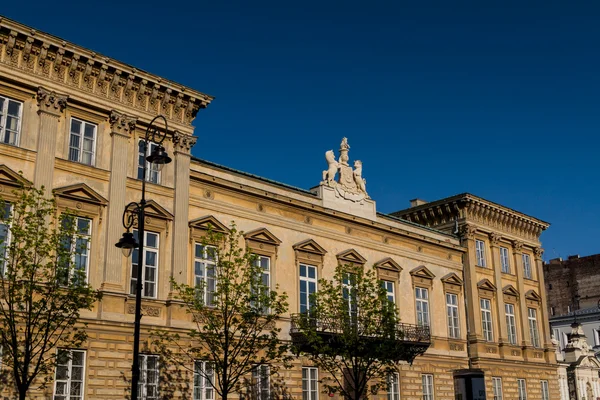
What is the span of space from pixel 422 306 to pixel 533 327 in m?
12.1

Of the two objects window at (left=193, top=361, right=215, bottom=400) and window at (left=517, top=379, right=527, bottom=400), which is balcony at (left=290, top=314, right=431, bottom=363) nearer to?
window at (left=193, top=361, right=215, bottom=400)

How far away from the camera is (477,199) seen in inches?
1766

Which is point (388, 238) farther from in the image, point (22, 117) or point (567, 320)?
point (567, 320)

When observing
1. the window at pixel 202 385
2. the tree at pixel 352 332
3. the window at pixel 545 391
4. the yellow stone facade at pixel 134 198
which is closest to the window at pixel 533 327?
the window at pixel 545 391

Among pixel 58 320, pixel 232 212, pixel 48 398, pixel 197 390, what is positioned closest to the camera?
pixel 58 320

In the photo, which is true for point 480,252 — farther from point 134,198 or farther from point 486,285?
point 134,198

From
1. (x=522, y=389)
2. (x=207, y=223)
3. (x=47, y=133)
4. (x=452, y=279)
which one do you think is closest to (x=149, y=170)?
(x=207, y=223)

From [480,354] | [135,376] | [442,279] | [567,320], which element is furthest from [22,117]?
[567,320]

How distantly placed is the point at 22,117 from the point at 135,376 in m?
11.9

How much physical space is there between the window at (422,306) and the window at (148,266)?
17621 mm

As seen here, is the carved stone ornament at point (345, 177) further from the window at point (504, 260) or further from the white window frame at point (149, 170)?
the window at point (504, 260)

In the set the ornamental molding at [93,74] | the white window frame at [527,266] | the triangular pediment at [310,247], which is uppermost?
the ornamental molding at [93,74]

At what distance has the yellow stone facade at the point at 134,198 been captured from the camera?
993 inches

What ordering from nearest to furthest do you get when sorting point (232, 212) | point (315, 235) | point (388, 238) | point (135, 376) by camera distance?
point (135, 376) < point (232, 212) < point (315, 235) < point (388, 238)
